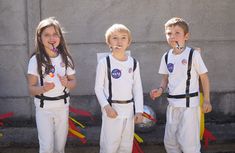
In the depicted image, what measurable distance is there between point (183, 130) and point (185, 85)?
0.42 m

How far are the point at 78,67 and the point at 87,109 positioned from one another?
0.59 meters

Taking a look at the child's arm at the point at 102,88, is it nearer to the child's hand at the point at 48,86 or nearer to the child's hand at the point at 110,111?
the child's hand at the point at 110,111

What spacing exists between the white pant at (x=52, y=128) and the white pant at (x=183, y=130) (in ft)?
3.29

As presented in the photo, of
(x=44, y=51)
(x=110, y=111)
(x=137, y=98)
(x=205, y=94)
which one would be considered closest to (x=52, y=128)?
(x=110, y=111)

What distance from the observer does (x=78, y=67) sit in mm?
5750

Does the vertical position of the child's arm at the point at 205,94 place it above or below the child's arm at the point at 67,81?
below

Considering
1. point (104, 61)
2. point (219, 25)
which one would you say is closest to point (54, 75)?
point (104, 61)

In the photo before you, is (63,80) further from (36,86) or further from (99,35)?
(99,35)

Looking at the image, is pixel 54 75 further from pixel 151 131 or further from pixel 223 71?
pixel 223 71

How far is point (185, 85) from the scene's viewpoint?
4.06 metres

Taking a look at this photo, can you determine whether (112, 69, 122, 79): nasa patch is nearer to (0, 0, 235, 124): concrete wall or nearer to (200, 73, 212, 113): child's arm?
(200, 73, 212, 113): child's arm

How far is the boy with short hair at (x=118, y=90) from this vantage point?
383cm

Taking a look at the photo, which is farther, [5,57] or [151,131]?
[5,57]

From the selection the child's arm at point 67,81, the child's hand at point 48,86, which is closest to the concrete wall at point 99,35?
the child's arm at point 67,81
